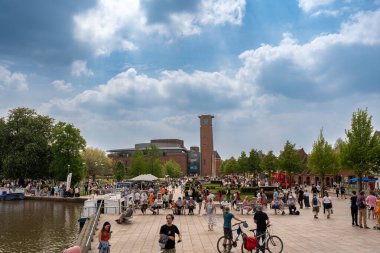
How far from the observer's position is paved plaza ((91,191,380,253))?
44.7 ft

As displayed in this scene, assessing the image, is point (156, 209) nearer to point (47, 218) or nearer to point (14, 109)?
point (47, 218)

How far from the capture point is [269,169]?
2881 inches

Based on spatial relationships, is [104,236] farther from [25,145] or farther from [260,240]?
[25,145]

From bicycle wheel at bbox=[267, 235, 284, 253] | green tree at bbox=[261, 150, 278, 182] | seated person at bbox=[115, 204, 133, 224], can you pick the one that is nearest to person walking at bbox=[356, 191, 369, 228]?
bicycle wheel at bbox=[267, 235, 284, 253]

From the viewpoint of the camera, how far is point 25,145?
5666cm

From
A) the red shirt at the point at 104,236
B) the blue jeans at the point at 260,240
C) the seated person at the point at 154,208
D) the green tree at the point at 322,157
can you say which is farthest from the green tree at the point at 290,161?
the red shirt at the point at 104,236

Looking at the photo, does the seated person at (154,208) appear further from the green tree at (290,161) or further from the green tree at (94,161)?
the green tree at (94,161)

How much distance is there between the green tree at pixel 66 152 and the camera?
56.5m

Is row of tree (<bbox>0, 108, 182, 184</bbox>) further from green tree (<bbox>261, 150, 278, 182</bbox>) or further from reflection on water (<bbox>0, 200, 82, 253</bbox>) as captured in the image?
green tree (<bbox>261, 150, 278, 182</bbox>)

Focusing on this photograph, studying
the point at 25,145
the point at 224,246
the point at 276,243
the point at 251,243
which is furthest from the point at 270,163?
the point at 251,243

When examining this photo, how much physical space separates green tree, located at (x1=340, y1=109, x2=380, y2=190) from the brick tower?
130 meters

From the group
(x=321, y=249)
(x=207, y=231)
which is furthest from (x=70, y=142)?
(x=321, y=249)

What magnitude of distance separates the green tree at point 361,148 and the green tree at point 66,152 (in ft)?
126

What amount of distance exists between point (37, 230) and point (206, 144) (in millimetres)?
146032
